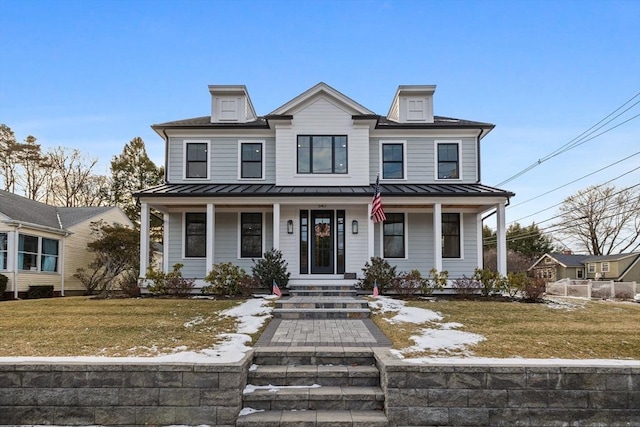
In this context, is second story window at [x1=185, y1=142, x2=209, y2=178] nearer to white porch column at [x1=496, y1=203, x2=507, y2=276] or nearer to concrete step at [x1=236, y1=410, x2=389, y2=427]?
white porch column at [x1=496, y1=203, x2=507, y2=276]

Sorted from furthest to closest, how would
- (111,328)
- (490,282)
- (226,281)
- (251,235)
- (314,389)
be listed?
(251,235), (490,282), (226,281), (111,328), (314,389)

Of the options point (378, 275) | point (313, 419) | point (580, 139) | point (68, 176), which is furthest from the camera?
point (68, 176)

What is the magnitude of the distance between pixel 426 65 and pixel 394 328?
12793mm

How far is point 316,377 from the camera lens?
17.5ft

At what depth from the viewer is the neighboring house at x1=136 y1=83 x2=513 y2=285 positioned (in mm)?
13414

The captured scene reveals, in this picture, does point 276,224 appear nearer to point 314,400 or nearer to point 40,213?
point 314,400

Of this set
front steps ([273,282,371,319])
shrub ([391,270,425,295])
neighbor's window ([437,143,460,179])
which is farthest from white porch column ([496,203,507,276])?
front steps ([273,282,371,319])

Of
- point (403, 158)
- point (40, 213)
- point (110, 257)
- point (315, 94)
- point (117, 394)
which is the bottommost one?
point (117, 394)

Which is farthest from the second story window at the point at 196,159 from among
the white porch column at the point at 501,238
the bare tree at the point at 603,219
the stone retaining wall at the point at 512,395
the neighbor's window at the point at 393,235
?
the bare tree at the point at 603,219

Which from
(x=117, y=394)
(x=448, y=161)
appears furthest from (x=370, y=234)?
(x=117, y=394)

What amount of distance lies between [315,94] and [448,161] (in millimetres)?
5371

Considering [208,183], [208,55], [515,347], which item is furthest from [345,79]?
[515,347]

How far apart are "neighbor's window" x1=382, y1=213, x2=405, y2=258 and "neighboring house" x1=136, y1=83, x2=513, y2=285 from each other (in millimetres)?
A: 35

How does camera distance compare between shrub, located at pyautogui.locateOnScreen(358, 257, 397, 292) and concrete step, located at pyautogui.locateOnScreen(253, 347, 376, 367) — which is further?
shrub, located at pyautogui.locateOnScreen(358, 257, 397, 292)
